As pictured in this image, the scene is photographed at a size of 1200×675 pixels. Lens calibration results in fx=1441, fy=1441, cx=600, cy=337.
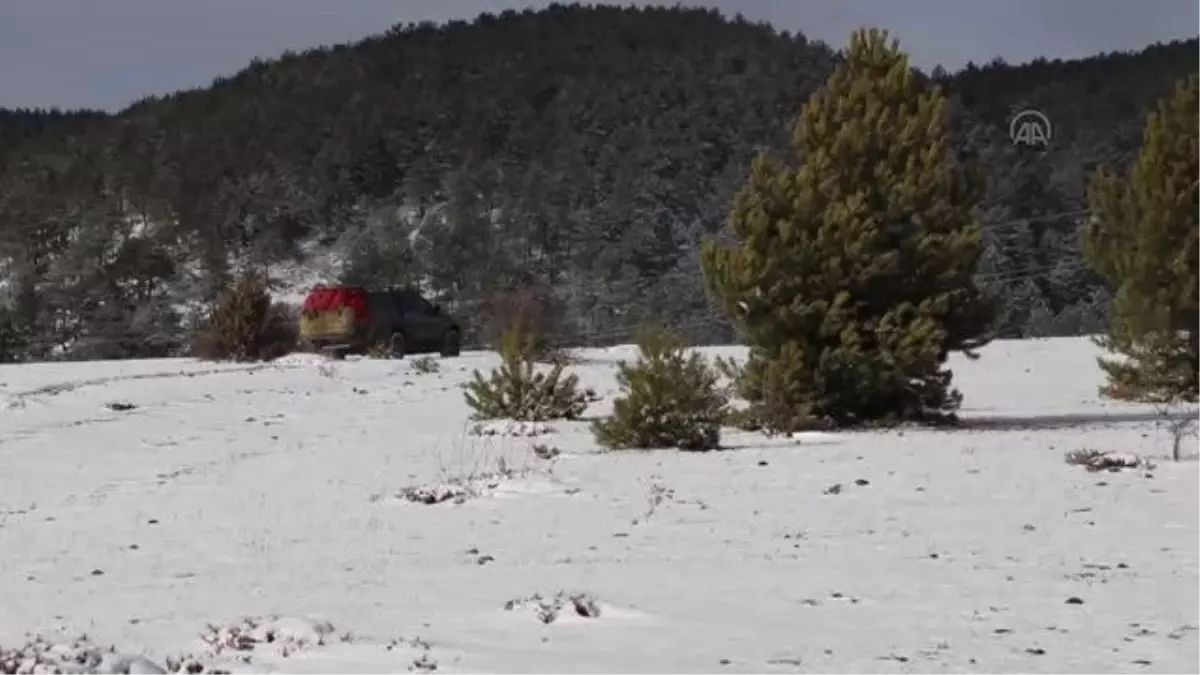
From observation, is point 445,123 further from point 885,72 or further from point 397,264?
point 885,72

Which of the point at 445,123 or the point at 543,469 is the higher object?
the point at 445,123

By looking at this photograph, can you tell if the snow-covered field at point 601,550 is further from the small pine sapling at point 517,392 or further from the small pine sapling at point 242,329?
the small pine sapling at point 242,329

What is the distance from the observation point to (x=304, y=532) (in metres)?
Result: 11.1

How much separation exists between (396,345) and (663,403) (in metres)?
18.2

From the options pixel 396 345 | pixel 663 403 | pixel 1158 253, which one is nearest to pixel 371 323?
pixel 396 345

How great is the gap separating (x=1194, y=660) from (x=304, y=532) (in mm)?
6721

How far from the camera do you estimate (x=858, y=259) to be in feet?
58.9

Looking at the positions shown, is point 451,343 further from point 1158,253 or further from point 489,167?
point 489,167

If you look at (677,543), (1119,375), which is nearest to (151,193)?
(1119,375)

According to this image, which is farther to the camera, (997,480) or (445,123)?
(445,123)

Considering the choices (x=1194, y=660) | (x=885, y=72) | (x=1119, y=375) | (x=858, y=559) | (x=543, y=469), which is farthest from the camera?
(x=1119, y=375)

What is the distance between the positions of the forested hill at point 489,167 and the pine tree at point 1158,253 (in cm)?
3290

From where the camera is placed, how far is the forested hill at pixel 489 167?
69.0m

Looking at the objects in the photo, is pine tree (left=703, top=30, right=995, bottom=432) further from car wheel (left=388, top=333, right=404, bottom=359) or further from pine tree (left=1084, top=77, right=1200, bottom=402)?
car wheel (left=388, top=333, right=404, bottom=359)
